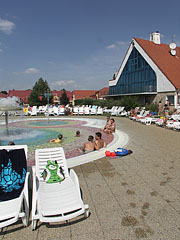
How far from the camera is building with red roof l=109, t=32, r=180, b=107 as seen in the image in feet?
93.4

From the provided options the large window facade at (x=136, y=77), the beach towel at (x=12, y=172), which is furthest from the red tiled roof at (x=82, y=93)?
the beach towel at (x=12, y=172)

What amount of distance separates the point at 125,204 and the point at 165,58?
110 ft

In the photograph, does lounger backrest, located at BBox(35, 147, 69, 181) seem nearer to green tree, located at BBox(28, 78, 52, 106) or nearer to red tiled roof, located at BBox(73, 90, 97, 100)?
green tree, located at BBox(28, 78, 52, 106)

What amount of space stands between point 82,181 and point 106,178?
0.56m

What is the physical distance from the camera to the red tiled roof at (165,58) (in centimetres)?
2861

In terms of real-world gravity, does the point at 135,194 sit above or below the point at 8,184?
below

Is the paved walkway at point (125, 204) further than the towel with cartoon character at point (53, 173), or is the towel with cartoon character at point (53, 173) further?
the towel with cartoon character at point (53, 173)

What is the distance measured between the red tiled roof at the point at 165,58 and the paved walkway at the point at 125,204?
80.2 feet

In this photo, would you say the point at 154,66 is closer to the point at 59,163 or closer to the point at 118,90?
the point at 118,90

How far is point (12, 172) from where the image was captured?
11.9 feet

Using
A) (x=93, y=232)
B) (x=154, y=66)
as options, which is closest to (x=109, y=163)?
(x=93, y=232)

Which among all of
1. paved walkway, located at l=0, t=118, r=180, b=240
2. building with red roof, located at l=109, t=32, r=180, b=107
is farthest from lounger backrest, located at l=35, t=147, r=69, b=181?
building with red roof, located at l=109, t=32, r=180, b=107

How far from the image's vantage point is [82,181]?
4.46m

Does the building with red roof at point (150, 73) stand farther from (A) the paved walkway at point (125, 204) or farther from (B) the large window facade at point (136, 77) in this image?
(A) the paved walkway at point (125, 204)
